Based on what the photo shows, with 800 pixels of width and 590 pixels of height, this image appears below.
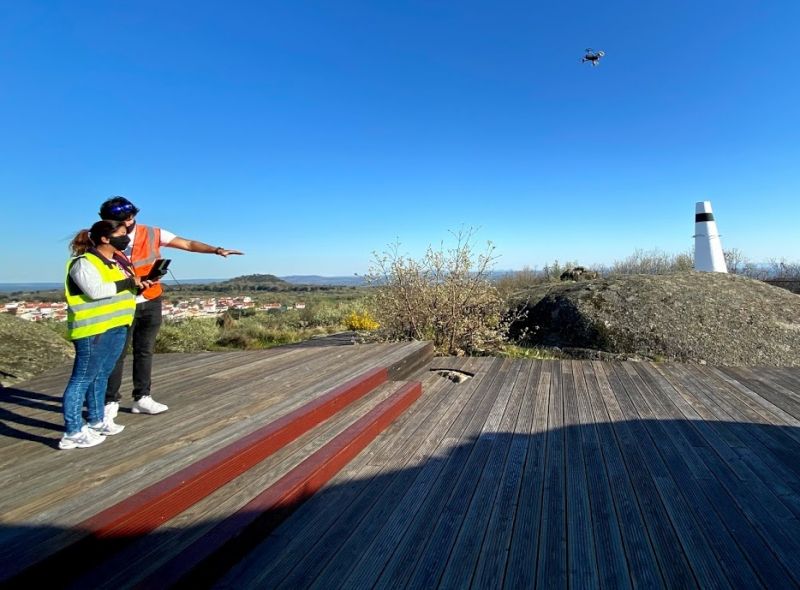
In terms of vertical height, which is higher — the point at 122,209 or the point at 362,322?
the point at 122,209

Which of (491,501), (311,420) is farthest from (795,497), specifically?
(311,420)

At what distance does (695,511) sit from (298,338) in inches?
330

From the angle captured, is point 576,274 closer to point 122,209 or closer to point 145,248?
point 145,248

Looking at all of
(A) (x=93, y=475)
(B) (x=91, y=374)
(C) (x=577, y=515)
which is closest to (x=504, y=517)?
(C) (x=577, y=515)

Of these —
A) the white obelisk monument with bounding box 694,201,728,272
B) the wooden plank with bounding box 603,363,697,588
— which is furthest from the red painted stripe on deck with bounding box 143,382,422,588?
Result: the white obelisk monument with bounding box 694,201,728,272

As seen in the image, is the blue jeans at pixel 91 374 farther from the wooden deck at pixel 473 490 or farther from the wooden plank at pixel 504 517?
the wooden plank at pixel 504 517

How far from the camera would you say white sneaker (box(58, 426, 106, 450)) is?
2.51 metres

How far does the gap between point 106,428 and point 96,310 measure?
0.76 meters

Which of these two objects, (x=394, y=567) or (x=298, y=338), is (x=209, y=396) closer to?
(x=394, y=567)

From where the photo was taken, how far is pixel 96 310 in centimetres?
245

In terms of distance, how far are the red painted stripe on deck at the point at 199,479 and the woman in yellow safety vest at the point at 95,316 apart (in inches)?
31.6

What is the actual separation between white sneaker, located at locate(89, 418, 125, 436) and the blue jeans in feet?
0.12

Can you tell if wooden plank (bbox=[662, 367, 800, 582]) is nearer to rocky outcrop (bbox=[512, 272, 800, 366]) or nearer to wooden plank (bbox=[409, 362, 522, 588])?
wooden plank (bbox=[409, 362, 522, 588])

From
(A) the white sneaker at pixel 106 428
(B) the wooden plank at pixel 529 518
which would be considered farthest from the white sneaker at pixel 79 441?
(B) the wooden plank at pixel 529 518
